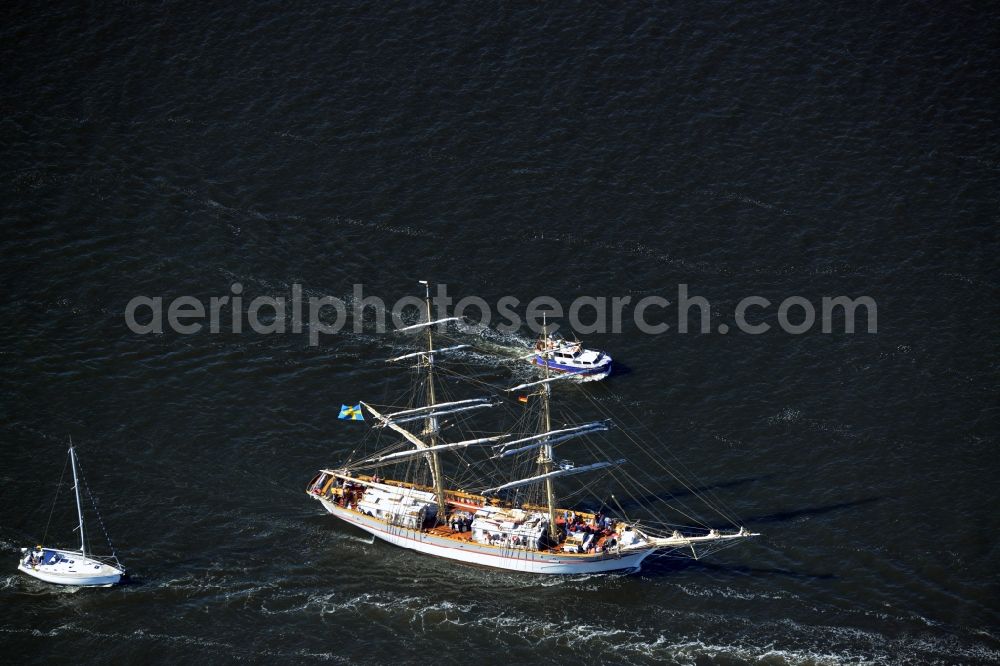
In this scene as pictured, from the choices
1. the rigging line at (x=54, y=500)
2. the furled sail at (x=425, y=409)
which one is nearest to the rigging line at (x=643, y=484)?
the furled sail at (x=425, y=409)

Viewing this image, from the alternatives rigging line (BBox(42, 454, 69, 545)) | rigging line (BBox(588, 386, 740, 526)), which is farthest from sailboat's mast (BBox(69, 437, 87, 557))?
rigging line (BBox(588, 386, 740, 526))

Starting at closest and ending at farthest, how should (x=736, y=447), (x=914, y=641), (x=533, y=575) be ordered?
(x=914, y=641), (x=533, y=575), (x=736, y=447)

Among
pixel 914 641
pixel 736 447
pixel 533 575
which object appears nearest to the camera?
pixel 914 641

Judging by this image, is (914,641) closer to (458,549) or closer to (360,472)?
(458,549)

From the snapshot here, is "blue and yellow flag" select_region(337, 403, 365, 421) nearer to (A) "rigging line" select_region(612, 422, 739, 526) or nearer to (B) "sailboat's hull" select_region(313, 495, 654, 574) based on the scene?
(B) "sailboat's hull" select_region(313, 495, 654, 574)

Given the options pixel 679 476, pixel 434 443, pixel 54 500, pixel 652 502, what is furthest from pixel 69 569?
pixel 679 476

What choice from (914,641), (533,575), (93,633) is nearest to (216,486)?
(93,633)

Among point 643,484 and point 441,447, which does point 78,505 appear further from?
point 643,484
